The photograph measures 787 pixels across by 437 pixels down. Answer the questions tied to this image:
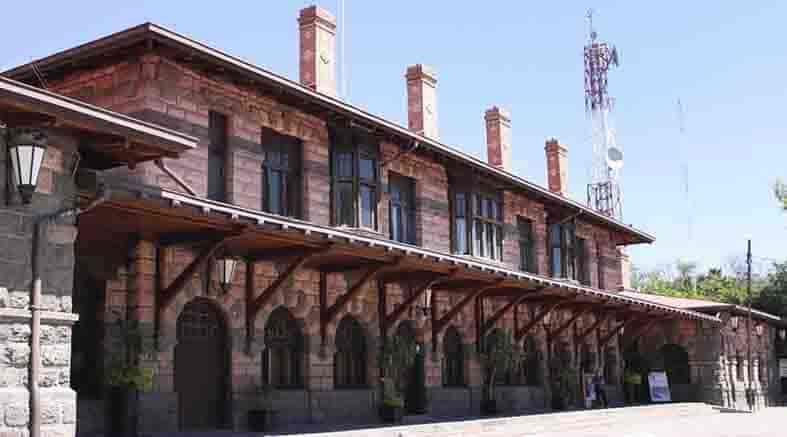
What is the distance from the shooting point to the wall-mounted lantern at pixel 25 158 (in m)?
7.89

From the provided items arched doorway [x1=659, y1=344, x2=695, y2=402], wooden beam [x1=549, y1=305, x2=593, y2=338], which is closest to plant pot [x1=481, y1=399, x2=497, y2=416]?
wooden beam [x1=549, y1=305, x2=593, y2=338]

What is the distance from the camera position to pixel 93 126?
8.41 m

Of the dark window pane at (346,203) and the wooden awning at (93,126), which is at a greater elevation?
the dark window pane at (346,203)

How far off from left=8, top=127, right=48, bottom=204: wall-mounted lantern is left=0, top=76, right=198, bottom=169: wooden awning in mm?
211

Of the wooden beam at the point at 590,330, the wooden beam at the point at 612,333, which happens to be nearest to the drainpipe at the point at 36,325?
the wooden beam at the point at 590,330

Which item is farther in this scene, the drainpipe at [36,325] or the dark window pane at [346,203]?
the dark window pane at [346,203]

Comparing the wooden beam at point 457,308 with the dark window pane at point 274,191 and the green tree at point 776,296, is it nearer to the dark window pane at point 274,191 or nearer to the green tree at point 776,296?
the dark window pane at point 274,191

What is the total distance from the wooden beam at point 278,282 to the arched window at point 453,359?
6.45 m

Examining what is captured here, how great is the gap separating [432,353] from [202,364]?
6.39 meters

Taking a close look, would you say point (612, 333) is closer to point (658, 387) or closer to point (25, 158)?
point (658, 387)

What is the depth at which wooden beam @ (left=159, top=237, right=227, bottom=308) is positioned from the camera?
1261cm

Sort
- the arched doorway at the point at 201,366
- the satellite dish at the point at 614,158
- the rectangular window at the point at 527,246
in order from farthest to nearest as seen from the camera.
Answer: the satellite dish at the point at 614,158 → the rectangular window at the point at 527,246 → the arched doorway at the point at 201,366

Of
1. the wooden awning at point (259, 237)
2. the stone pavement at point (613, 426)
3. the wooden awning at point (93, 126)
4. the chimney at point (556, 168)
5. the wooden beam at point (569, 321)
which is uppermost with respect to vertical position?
the chimney at point (556, 168)

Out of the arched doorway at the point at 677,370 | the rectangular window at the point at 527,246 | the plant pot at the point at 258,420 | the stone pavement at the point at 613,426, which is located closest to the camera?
the plant pot at the point at 258,420
